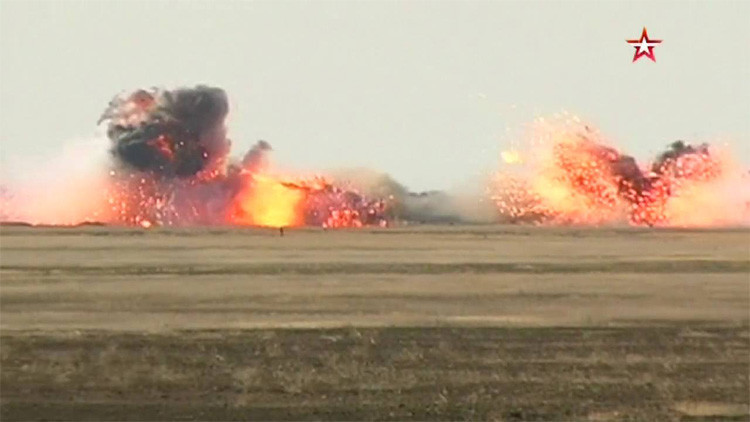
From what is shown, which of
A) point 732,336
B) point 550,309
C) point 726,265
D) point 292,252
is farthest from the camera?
point 292,252

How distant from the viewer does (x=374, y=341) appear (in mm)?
41469

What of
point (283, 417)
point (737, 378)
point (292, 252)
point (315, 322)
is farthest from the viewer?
point (292, 252)

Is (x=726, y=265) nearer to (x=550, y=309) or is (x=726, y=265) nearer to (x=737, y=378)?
(x=550, y=309)

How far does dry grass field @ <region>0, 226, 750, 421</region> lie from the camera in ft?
98.9

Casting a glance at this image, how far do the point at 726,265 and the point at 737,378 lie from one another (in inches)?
2267

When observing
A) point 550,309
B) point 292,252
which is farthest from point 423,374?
point 292,252

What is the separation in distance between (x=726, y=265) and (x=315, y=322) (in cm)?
4962

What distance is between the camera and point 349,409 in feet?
96.2

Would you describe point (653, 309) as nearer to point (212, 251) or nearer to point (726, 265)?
point (726, 265)

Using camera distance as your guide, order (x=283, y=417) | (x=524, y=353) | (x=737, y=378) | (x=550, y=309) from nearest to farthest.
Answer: (x=283, y=417) → (x=737, y=378) → (x=524, y=353) → (x=550, y=309)

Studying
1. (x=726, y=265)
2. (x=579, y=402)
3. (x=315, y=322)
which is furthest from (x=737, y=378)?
(x=726, y=265)

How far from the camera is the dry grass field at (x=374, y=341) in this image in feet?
98.9

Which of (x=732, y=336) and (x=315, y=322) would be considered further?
(x=315, y=322)

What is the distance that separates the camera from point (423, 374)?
34438mm
